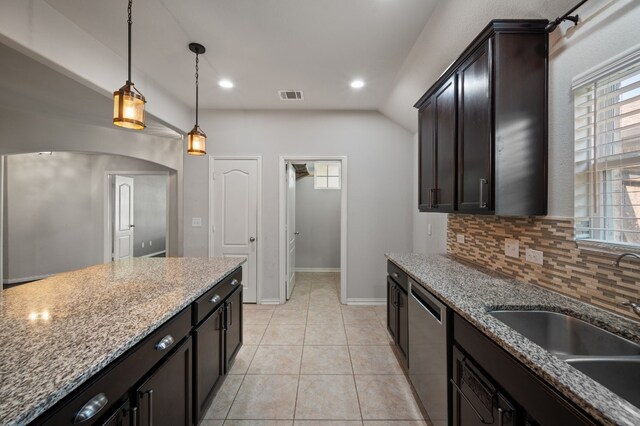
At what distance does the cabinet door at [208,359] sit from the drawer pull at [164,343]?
280 millimetres

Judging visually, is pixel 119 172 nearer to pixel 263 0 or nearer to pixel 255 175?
pixel 255 175

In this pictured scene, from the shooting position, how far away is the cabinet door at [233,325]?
6.25 ft

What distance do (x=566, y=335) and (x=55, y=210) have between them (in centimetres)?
737

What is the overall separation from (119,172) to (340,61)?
16.7 ft

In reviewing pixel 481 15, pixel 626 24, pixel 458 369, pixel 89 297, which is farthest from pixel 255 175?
pixel 626 24

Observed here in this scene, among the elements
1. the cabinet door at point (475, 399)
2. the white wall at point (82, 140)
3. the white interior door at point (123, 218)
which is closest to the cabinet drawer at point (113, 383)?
→ the cabinet door at point (475, 399)

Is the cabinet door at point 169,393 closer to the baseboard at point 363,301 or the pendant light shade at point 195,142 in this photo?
the pendant light shade at point 195,142

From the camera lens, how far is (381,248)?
3695 mm

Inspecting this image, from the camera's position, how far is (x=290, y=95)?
3213mm

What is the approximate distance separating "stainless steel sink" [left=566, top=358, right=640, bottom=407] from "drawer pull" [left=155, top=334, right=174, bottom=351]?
65.3 inches

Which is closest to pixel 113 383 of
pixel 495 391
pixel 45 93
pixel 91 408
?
pixel 91 408

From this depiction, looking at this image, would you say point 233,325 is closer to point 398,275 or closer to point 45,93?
point 398,275

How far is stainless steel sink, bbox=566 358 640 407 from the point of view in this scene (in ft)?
2.91

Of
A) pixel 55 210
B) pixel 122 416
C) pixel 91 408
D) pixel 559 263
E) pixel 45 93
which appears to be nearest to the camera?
pixel 91 408
